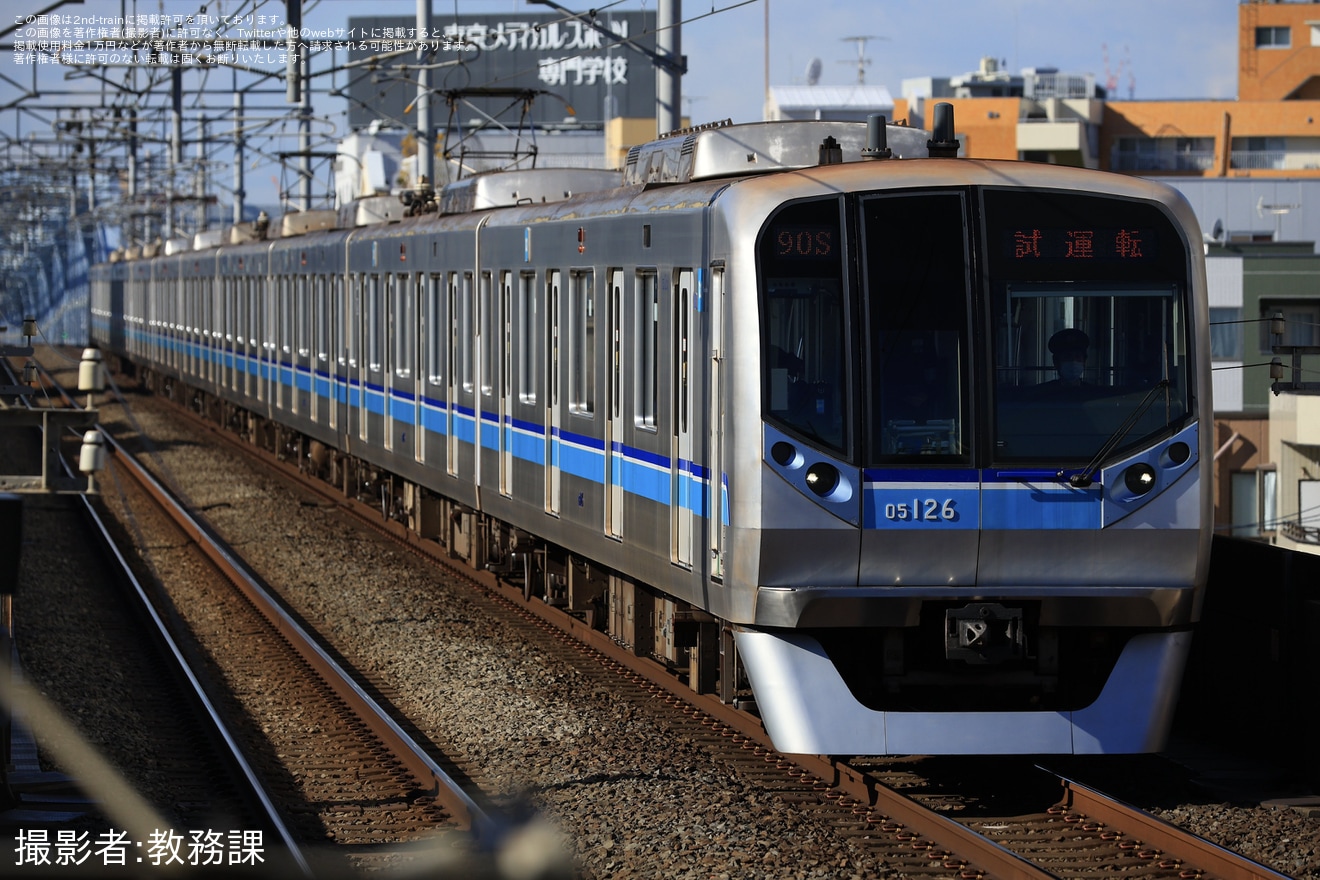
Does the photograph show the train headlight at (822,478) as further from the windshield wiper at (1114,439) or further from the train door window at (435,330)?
the train door window at (435,330)

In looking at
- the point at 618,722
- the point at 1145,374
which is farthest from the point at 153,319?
the point at 1145,374

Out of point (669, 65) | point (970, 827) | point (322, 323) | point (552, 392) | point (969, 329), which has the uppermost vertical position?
point (669, 65)

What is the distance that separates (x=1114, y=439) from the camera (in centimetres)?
732

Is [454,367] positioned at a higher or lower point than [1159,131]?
lower

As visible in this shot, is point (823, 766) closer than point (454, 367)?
Yes

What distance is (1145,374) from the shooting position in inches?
290

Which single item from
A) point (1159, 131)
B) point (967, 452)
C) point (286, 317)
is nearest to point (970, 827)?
point (967, 452)

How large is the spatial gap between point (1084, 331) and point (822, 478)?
119 centimetres

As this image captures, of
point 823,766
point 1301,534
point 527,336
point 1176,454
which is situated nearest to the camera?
point 1176,454

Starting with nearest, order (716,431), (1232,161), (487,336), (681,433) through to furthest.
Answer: (716,431) < (681,433) < (487,336) < (1232,161)

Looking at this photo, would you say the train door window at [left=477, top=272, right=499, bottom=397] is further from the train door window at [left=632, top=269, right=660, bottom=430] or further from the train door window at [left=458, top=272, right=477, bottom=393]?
the train door window at [left=632, top=269, right=660, bottom=430]

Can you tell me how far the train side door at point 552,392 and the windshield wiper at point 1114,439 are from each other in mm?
4226

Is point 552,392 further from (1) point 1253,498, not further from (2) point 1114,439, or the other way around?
(1) point 1253,498

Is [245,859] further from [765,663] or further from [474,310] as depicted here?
[474,310]
